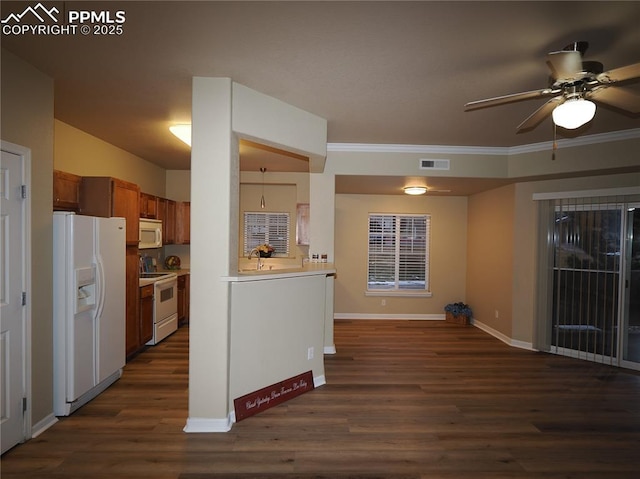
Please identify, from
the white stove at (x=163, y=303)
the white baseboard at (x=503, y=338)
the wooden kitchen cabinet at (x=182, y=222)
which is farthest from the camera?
the wooden kitchen cabinet at (x=182, y=222)

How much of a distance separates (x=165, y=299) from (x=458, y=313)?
4979 mm

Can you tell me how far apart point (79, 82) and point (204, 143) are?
3.81ft

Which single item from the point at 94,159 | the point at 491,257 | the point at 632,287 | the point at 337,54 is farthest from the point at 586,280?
the point at 94,159

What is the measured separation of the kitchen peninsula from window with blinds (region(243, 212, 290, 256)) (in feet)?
11.9

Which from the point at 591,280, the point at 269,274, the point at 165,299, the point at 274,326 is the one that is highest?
the point at 269,274

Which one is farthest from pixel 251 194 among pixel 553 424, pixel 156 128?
pixel 553 424

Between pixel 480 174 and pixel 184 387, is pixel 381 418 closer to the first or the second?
pixel 184 387

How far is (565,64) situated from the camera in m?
1.99

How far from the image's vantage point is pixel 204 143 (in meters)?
2.76

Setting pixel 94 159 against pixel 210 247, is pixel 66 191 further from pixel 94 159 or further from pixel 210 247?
pixel 210 247

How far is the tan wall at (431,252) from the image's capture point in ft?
22.3

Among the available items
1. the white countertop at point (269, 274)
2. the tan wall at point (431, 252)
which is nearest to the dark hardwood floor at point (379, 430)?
the white countertop at point (269, 274)

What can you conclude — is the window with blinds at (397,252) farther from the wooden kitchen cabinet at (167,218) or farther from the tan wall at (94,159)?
the tan wall at (94,159)

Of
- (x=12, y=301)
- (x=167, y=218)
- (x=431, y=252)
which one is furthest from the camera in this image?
(x=431, y=252)
